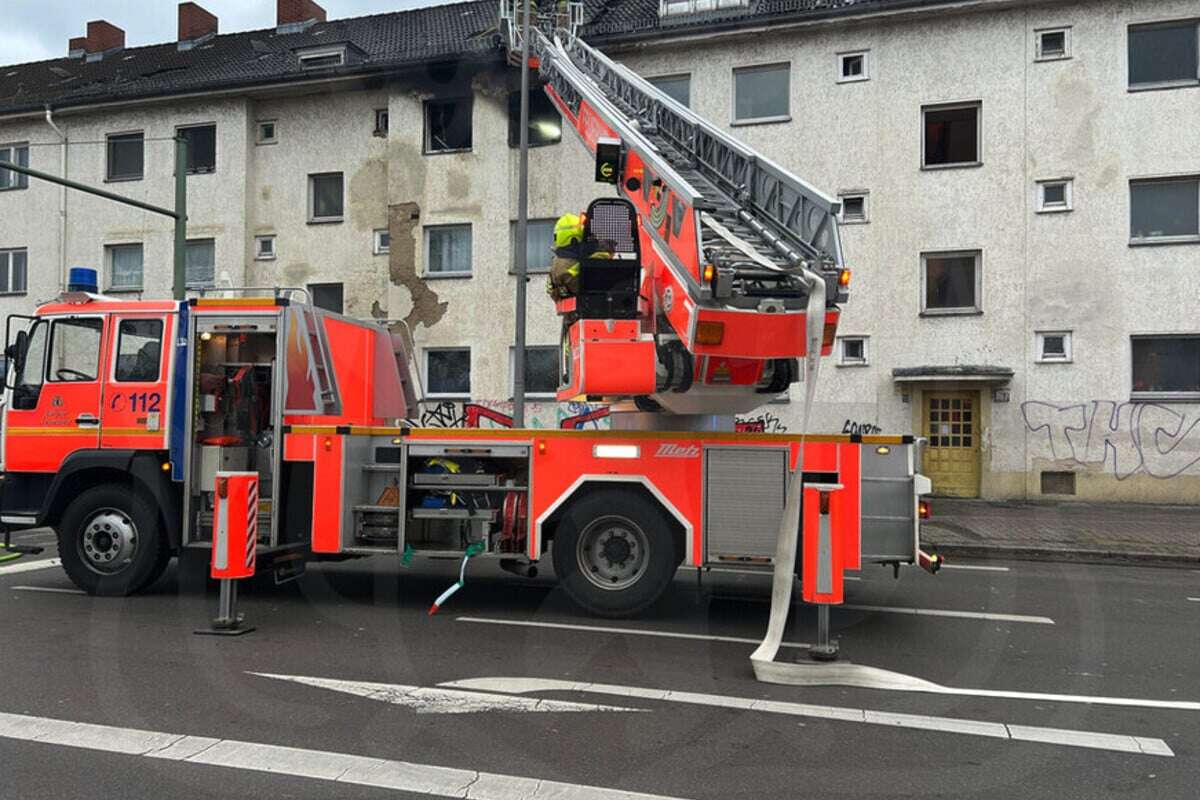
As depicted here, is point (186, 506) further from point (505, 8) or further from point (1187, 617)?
point (505, 8)

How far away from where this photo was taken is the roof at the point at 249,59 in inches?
888

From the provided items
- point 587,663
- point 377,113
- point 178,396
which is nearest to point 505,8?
point 377,113

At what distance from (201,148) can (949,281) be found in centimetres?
1812

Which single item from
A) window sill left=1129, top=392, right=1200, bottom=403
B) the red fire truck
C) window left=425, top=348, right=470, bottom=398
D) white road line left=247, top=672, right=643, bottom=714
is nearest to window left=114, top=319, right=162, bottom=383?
the red fire truck

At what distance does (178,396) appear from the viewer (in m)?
8.14

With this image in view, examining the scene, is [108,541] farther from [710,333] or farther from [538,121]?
[538,121]

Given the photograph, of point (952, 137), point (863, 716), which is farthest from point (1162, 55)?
point (863, 716)

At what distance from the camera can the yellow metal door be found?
18078mm

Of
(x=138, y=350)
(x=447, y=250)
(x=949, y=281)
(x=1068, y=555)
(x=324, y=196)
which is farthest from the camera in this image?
(x=324, y=196)

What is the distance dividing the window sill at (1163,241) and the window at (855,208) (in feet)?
15.9

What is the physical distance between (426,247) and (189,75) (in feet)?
31.4

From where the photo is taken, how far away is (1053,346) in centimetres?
1772

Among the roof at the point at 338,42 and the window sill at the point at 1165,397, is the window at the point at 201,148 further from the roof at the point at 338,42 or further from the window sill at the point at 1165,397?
the window sill at the point at 1165,397

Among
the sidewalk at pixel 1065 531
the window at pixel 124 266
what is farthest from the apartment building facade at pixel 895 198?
the window at pixel 124 266
